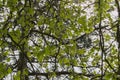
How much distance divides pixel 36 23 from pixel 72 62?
1.59 feet

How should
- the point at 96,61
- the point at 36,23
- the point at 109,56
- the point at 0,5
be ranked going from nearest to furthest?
the point at 0,5
the point at 36,23
the point at 109,56
the point at 96,61

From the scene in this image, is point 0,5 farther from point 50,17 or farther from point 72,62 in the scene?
point 72,62

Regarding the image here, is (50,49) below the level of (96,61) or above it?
above

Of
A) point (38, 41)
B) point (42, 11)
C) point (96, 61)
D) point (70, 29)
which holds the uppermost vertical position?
point (42, 11)

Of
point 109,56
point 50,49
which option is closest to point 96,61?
point 109,56

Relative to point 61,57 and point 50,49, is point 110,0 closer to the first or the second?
point 61,57

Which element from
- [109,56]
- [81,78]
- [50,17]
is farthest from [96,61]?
[50,17]

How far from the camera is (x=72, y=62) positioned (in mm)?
2676

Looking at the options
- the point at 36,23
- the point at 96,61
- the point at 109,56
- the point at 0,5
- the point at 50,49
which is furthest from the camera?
the point at 96,61

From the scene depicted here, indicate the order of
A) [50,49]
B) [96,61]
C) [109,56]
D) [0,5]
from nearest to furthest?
[50,49] < [0,5] < [109,56] < [96,61]

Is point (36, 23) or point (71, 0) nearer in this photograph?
point (36, 23)

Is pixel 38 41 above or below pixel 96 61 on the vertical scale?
above

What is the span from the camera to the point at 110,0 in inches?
125

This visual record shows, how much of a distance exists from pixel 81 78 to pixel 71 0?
38.6 inches
